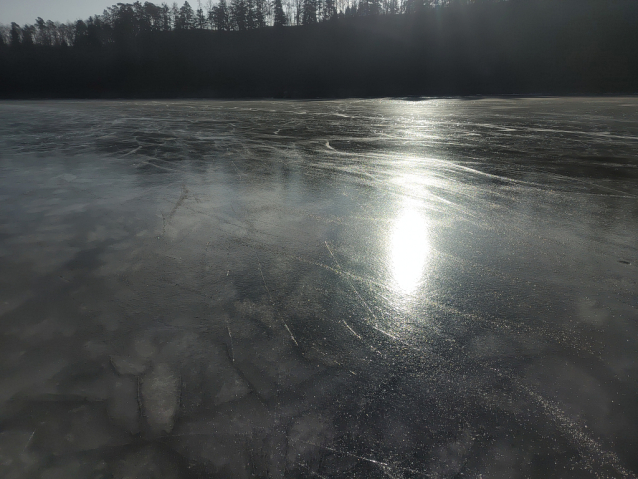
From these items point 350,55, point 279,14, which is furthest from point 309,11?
point 350,55

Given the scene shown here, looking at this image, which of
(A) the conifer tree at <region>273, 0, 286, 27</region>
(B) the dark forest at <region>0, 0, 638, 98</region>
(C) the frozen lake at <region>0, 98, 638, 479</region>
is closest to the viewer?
(C) the frozen lake at <region>0, 98, 638, 479</region>

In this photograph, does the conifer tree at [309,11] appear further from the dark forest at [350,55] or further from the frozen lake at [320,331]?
the frozen lake at [320,331]

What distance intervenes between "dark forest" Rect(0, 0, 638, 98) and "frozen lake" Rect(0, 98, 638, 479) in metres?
41.4

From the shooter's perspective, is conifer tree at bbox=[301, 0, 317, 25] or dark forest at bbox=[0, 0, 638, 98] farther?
conifer tree at bbox=[301, 0, 317, 25]

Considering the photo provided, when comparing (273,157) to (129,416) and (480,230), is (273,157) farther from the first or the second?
(129,416)

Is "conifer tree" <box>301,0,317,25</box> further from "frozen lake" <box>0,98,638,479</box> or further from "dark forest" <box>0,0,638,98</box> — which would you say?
"frozen lake" <box>0,98,638,479</box>

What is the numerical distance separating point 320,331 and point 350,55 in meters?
67.6

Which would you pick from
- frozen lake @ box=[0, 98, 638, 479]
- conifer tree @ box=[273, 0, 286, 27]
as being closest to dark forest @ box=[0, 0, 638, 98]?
conifer tree @ box=[273, 0, 286, 27]

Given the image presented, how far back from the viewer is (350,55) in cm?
6247

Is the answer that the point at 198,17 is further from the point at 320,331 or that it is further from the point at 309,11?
the point at 320,331

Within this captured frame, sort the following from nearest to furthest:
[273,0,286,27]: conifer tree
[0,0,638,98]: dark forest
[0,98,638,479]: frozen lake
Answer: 1. [0,98,638,479]: frozen lake
2. [0,0,638,98]: dark forest
3. [273,0,286,27]: conifer tree

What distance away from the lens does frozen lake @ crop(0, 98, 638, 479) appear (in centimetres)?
165

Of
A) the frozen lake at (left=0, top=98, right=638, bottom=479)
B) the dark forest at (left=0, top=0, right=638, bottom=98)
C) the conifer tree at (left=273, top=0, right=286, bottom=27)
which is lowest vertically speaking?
the frozen lake at (left=0, top=98, right=638, bottom=479)

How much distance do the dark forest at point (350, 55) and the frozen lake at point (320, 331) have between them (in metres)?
41.4
